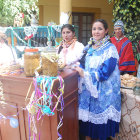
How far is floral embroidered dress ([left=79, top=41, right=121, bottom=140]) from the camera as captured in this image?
1.33 meters

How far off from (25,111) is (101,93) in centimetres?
Answer: 71

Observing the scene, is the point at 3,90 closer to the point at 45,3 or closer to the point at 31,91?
the point at 31,91

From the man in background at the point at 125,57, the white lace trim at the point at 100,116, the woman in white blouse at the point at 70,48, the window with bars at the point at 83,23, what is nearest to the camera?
the white lace trim at the point at 100,116

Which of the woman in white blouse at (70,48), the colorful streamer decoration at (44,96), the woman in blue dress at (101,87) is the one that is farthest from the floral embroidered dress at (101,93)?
the colorful streamer decoration at (44,96)

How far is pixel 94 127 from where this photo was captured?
5.08 feet

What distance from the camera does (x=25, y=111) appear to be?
3.51 feet

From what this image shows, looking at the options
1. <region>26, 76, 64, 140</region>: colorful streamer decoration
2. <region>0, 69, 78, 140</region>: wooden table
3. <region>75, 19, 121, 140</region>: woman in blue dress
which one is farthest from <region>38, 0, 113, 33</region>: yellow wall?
<region>26, 76, 64, 140</region>: colorful streamer decoration

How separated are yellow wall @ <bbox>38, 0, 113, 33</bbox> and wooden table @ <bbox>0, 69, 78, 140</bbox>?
5.51 meters

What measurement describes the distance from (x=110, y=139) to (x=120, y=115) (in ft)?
2.06

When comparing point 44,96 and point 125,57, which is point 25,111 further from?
point 125,57

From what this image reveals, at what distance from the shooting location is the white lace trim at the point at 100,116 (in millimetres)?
1463

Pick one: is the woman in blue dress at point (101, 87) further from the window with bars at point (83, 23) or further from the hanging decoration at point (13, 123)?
the window with bars at point (83, 23)

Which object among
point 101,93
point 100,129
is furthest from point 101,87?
point 100,129

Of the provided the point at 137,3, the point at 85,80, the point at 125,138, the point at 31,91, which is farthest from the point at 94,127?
the point at 137,3
